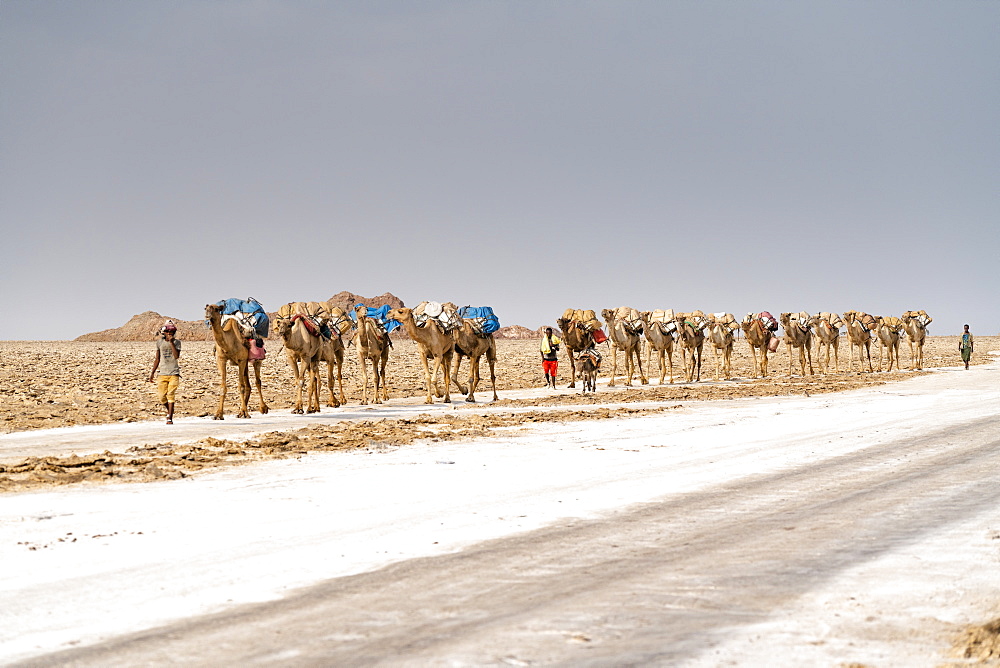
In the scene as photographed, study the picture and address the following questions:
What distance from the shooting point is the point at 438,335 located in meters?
28.4

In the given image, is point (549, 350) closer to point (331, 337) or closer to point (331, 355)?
point (331, 355)

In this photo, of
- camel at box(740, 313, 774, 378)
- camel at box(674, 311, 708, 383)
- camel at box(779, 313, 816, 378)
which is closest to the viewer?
camel at box(674, 311, 708, 383)

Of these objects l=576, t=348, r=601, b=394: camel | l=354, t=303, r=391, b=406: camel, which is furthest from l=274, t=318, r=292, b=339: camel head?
l=576, t=348, r=601, b=394: camel

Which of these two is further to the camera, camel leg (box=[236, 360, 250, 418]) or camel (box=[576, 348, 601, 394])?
camel (box=[576, 348, 601, 394])

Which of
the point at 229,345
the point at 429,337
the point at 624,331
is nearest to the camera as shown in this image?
the point at 229,345

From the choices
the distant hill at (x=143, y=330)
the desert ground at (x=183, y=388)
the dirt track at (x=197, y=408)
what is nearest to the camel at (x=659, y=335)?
the desert ground at (x=183, y=388)

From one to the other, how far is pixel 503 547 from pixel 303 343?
1602cm

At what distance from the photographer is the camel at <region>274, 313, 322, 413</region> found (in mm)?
22906

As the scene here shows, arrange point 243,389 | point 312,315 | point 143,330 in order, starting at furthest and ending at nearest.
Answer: point 143,330, point 312,315, point 243,389

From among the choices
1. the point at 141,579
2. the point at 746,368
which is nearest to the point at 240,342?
the point at 141,579

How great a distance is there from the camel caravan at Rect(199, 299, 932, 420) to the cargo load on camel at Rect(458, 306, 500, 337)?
0.11 feet

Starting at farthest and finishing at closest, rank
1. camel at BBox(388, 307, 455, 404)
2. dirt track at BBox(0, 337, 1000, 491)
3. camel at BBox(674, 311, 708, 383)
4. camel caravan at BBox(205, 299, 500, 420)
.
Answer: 1. camel at BBox(674, 311, 708, 383)
2. camel at BBox(388, 307, 455, 404)
3. camel caravan at BBox(205, 299, 500, 420)
4. dirt track at BBox(0, 337, 1000, 491)

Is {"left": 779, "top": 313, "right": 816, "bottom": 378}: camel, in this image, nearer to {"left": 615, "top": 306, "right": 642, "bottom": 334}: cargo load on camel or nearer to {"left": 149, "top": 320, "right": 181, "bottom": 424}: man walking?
{"left": 615, "top": 306, "right": 642, "bottom": 334}: cargo load on camel

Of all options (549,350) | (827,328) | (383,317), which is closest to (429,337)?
(383,317)
